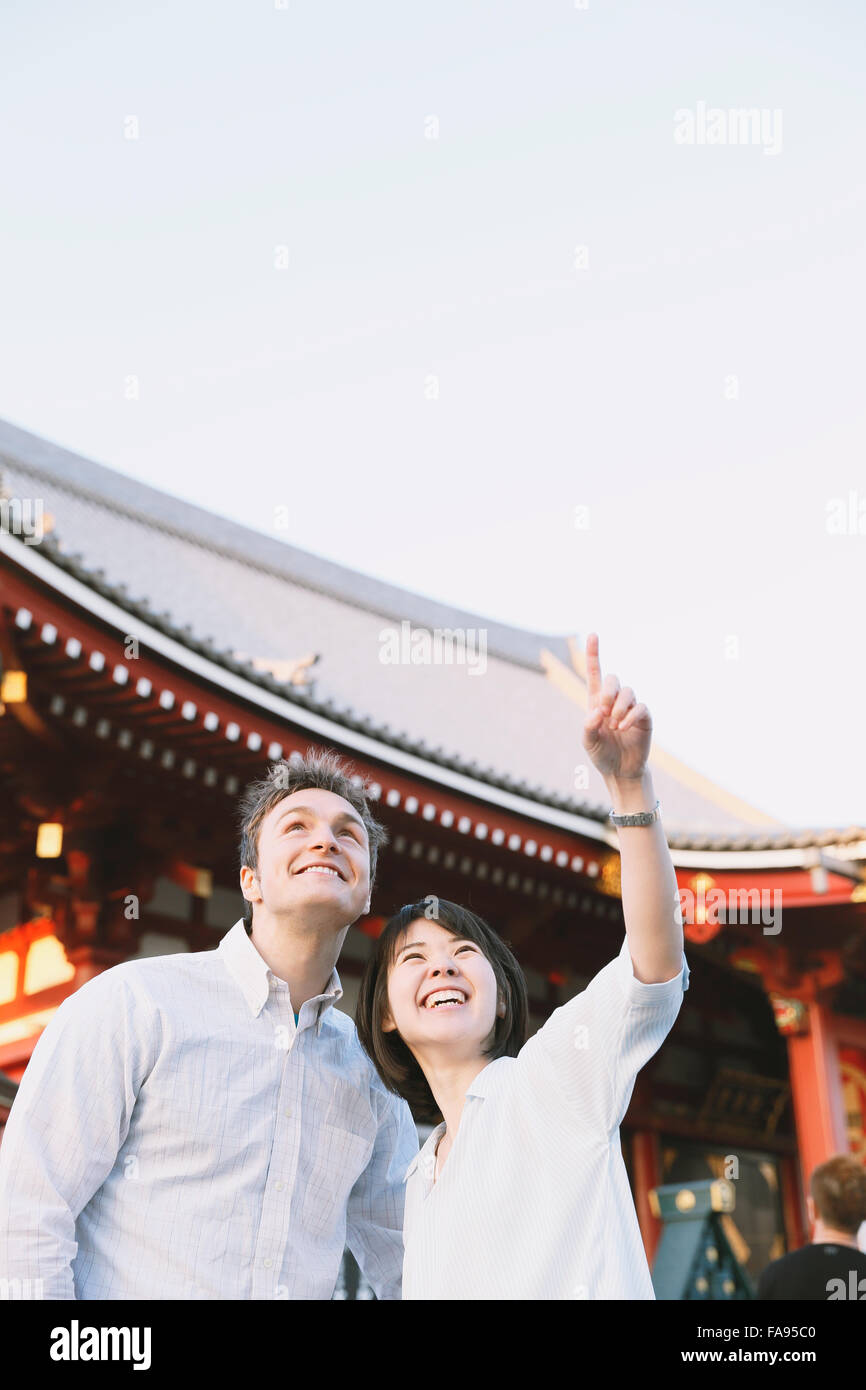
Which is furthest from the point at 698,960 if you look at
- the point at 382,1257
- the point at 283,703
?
the point at 382,1257

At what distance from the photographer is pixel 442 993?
80.7 inches

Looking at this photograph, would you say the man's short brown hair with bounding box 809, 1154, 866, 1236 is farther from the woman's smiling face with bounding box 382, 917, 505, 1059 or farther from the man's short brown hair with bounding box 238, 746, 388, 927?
the man's short brown hair with bounding box 238, 746, 388, 927

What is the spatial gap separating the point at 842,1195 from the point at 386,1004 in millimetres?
2029

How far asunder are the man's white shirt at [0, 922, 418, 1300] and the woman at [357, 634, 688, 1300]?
0.70 feet

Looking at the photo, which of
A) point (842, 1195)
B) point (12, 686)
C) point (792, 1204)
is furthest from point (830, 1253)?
point (792, 1204)

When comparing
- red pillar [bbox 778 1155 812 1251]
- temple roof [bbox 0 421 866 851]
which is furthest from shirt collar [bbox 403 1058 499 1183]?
red pillar [bbox 778 1155 812 1251]

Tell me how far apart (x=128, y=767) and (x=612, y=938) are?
3807mm

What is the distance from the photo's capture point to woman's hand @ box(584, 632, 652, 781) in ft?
5.85

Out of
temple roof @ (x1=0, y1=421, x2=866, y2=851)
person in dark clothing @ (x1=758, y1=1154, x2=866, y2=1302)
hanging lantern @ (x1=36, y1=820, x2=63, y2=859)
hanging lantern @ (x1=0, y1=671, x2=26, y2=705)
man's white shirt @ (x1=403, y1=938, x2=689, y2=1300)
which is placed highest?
temple roof @ (x1=0, y1=421, x2=866, y2=851)

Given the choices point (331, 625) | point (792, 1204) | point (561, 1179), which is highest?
point (331, 625)

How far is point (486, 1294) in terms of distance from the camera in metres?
1.73

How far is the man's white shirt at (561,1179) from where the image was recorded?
1.71 metres

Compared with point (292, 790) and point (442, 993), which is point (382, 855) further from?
point (442, 993)

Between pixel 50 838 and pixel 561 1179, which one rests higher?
pixel 50 838
